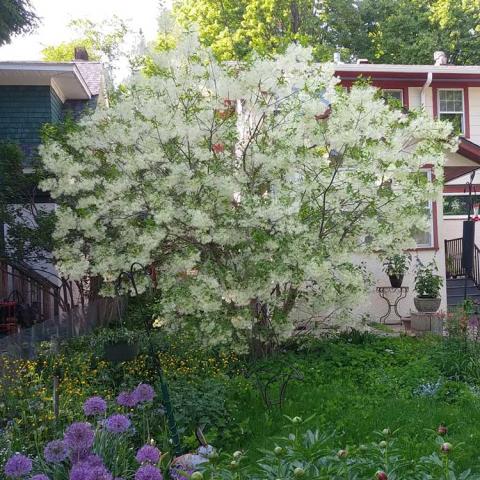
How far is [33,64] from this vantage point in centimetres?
1281

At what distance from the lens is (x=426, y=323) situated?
10.9m

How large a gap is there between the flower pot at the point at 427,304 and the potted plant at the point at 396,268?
60cm

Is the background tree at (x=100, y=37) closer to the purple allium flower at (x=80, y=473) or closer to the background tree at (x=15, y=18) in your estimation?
the background tree at (x=15, y=18)

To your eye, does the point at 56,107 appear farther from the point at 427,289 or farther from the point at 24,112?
the point at 427,289

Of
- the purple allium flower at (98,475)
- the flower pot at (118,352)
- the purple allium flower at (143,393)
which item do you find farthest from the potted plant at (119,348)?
the purple allium flower at (98,475)

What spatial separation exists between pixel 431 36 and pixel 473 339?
20.5 metres

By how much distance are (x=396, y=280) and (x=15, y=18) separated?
29.0 ft

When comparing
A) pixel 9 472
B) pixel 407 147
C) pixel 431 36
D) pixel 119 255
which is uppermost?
pixel 431 36

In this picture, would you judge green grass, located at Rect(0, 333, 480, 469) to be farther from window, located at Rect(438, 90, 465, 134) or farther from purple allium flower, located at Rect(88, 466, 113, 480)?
window, located at Rect(438, 90, 465, 134)

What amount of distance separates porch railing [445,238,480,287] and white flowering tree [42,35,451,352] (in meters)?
6.69

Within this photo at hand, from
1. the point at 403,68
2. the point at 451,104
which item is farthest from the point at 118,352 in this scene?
the point at 451,104

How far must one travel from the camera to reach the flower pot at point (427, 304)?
11172 millimetres

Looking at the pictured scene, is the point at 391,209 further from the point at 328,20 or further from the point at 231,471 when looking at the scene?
the point at 328,20

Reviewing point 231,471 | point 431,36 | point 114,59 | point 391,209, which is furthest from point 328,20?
point 231,471
